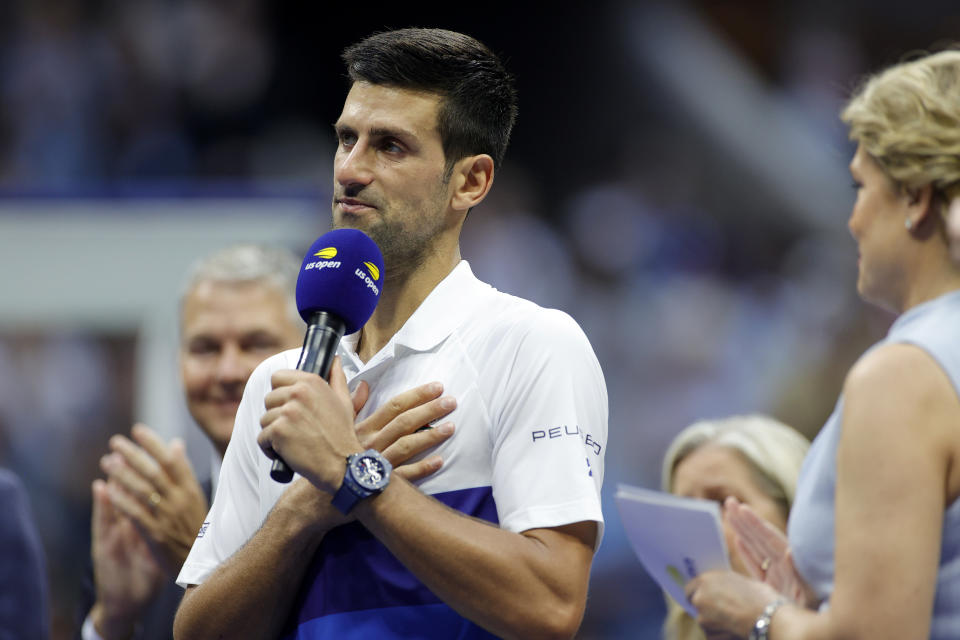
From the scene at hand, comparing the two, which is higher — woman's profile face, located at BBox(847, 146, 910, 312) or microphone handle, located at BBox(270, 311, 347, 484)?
woman's profile face, located at BBox(847, 146, 910, 312)

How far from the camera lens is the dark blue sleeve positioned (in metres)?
3.00

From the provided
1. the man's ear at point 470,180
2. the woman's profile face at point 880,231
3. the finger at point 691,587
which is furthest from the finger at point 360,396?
the woman's profile face at point 880,231

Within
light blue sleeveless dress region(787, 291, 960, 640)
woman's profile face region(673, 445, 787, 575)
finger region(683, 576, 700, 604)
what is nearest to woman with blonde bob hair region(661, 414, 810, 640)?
woman's profile face region(673, 445, 787, 575)

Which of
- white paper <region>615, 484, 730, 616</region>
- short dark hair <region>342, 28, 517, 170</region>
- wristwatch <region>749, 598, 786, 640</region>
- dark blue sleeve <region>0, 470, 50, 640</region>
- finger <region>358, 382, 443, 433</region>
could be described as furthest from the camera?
dark blue sleeve <region>0, 470, 50, 640</region>

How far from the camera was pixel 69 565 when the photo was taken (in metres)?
5.98

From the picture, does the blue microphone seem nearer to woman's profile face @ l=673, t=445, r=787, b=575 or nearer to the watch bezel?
the watch bezel

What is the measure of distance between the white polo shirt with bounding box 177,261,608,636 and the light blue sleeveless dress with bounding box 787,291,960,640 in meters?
0.33

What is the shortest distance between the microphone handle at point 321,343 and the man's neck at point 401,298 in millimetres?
236

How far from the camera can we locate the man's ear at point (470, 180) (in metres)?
2.27

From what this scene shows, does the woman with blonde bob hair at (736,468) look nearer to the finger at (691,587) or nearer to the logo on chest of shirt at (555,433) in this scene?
the finger at (691,587)

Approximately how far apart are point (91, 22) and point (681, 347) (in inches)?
189

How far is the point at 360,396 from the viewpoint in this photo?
82.4 inches

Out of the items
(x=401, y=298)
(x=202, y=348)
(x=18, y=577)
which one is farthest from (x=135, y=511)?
(x=401, y=298)

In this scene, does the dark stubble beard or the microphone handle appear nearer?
the microphone handle
